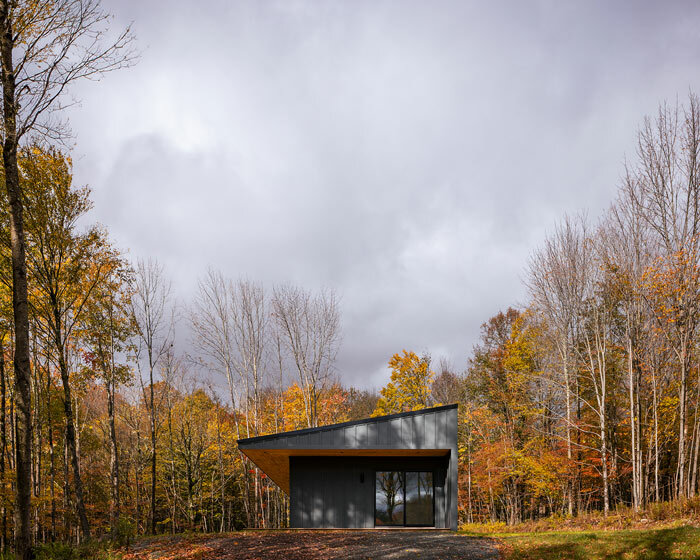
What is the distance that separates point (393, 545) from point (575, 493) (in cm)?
1355

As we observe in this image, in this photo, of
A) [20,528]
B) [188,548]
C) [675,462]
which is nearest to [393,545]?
[188,548]

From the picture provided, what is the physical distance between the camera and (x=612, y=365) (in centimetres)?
1803

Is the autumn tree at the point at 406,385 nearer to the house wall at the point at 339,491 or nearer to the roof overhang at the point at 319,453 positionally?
the house wall at the point at 339,491

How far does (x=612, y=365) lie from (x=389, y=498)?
429 inches

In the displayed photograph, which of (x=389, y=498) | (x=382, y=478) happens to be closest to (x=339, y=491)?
(x=382, y=478)

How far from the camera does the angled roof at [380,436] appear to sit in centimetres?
1235

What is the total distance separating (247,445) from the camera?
12.0 meters

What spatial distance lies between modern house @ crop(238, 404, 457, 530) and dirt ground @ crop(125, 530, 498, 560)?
245cm

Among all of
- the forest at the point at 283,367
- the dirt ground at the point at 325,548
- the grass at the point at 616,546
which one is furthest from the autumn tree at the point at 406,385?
the grass at the point at 616,546

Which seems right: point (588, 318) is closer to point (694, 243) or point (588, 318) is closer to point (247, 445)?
point (694, 243)

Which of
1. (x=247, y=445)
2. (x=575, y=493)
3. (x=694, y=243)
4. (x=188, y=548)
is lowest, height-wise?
(x=575, y=493)

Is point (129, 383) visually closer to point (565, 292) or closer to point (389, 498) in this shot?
point (389, 498)

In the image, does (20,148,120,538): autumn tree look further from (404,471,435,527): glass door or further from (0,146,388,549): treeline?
(404,471,435,527): glass door

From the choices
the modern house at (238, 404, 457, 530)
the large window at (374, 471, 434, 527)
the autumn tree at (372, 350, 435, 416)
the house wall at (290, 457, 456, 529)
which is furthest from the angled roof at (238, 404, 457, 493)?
the autumn tree at (372, 350, 435, 416)
